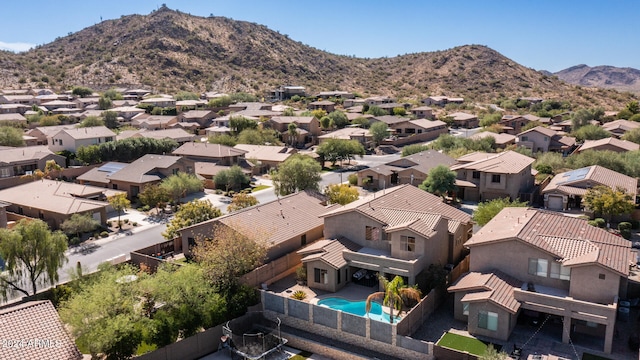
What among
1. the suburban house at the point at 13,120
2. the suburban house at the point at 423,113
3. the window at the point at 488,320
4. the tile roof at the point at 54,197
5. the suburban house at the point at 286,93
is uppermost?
the suburban house at the point at 286,93

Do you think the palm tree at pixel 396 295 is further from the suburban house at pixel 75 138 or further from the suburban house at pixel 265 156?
the suburban house at pixel 75 138

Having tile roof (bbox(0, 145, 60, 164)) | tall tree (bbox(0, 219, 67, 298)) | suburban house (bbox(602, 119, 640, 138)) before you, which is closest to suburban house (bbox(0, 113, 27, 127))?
tile roof (bbox(0, 145, 60, 164))

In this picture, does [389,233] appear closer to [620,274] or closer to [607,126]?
A: [620,274]

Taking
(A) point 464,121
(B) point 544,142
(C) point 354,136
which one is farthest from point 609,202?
(A) point 464,121

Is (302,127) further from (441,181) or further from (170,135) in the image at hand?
(441,181)

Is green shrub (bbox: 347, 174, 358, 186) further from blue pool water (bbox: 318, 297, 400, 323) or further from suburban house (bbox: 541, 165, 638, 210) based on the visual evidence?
blue pool water (bbox: 318, 297, 400, 323)

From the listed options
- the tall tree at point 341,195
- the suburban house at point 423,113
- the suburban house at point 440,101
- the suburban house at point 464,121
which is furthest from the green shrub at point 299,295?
the suburban house at point 440,101

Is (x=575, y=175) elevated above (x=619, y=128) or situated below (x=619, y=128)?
below
